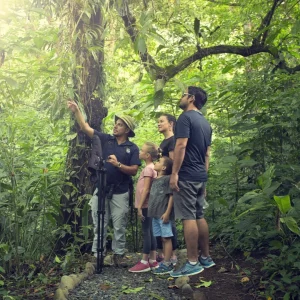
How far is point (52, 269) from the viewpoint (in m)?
5.07

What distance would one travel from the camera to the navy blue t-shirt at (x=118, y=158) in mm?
5434

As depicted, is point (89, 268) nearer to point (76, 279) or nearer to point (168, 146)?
point (76, 279)

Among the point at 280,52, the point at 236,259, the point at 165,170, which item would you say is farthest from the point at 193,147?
the point at 280,52

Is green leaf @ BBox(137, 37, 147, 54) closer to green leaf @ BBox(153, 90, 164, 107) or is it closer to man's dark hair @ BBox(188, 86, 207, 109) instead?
green leaf @ BBox(153, 90, 164, 107)

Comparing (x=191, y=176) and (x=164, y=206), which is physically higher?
(x=191, y=176)

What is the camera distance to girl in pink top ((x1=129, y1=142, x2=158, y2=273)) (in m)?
5.27

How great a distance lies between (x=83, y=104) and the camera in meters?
5.98

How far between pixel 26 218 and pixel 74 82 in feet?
6.19

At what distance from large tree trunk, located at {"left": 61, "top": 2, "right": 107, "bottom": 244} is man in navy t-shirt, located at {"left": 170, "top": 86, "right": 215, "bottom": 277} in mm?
1490

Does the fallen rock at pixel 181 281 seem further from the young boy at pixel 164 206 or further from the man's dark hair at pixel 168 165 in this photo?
the man's dark hair at pixel 168 165

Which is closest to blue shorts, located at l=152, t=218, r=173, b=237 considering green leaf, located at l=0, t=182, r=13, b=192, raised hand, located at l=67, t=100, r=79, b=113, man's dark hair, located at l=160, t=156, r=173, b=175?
man's dark hair, located at l=160, t=156, r=173, b=175

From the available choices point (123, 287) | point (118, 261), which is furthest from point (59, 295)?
point (118, 261)

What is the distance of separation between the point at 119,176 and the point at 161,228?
821 mm

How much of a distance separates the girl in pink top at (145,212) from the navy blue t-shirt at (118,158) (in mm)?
135
